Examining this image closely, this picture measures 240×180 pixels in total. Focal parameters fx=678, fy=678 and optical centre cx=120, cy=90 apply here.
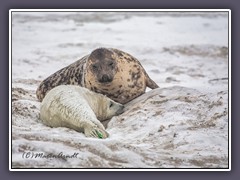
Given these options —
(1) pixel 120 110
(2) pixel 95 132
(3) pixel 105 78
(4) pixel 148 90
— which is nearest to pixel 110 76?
(3) pixel 105 78

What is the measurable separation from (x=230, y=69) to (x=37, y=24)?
1.66 metres

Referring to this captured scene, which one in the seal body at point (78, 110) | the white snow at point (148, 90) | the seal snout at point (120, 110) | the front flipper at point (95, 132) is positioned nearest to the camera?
the white snow at point (148, 90)

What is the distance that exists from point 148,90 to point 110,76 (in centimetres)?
66

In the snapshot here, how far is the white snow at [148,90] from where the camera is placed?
15.2 ft

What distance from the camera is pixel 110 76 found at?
5645 mm

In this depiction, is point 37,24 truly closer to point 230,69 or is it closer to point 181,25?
point 181,25

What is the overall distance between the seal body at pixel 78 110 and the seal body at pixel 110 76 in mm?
169

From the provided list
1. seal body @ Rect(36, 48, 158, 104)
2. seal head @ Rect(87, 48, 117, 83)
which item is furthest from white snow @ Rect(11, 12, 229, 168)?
seal head @ Rect(87, 48, 117, 83)

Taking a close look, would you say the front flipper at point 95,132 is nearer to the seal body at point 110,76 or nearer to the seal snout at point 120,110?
the seal snout at point 120,110

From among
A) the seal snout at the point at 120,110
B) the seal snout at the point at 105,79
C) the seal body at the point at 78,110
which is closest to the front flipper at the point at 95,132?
the seal body at the point at 78,110

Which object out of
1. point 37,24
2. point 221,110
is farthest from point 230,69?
point 37,24

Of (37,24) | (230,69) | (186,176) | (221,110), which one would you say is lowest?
(186,176)

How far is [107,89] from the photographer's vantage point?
225 inches

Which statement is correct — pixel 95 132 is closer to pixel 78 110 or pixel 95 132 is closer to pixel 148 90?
pixel 78 110
